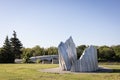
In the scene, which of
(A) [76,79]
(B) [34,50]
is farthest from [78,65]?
(B) [34,50]

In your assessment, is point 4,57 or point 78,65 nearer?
point 78,65

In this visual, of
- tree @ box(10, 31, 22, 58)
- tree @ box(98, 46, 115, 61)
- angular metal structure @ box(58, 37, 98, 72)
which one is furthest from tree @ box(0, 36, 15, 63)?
angular metal structure @ box(58, 37, 98, 72)

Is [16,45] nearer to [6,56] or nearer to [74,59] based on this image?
[6,56]

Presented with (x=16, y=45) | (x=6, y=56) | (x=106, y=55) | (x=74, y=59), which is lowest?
(x=74, y=59)

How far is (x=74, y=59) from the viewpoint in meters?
38.6

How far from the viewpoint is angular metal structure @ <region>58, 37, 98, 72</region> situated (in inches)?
1403

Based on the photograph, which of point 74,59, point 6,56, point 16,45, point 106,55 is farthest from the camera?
point 106,55

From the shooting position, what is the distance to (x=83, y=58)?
35.8 m

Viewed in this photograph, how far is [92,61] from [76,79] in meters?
13.0

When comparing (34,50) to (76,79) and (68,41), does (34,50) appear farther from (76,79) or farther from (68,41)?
(76,79)

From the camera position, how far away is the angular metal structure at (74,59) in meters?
35.6

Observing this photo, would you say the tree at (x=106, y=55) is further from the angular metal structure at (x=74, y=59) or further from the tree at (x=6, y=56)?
the angular metal structure at (x=74, y=59)

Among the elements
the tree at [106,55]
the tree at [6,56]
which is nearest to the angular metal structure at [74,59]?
the tree at [6,56]

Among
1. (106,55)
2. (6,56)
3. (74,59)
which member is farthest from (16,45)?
(74,59)
